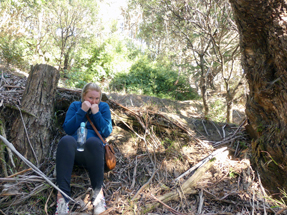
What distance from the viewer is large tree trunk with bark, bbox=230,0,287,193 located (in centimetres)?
231

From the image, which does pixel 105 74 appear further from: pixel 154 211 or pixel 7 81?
pixel 154 211

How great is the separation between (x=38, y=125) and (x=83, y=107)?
0.74 m

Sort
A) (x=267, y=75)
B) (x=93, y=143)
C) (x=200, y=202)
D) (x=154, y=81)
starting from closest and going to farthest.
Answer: (x=93, y=143), (x=200, y=202), (x=267, y=75), (x=154, y=81)

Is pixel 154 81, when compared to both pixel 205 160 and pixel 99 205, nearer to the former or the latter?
pixel 205 160

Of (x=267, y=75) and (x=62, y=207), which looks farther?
(x=267, y=75)

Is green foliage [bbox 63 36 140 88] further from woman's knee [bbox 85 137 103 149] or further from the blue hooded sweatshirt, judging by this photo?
woman's knee [bbox 85 137 103 149]

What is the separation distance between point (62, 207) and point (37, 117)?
50.7 inches

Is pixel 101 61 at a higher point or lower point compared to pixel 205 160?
higher

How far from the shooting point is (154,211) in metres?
2.31

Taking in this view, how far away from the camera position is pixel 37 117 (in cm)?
265

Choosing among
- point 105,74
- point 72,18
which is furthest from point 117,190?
point 72,18

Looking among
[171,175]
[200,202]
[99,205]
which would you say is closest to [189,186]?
[200,202]

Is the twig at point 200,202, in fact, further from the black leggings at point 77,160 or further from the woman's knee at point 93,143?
the woman's knee at point 93,143

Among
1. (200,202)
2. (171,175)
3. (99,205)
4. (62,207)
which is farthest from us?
(171,175)
